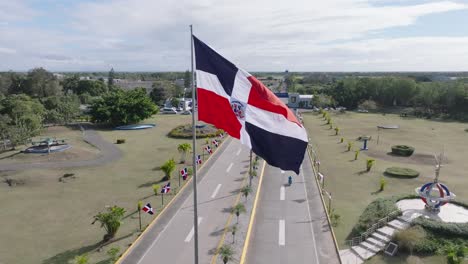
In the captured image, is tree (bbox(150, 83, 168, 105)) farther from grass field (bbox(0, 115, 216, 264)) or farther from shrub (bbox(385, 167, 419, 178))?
shrub (bbox(385, 167, 419, 178))

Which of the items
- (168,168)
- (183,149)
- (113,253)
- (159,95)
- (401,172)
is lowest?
(113,253)

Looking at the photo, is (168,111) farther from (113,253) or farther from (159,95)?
(113,253)

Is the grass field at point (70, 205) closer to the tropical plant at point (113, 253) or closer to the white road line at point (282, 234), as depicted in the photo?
the tropical plant at point (113, 253)

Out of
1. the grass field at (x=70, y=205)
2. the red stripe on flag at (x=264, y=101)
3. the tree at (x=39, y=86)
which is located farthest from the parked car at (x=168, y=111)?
the red stripe on flag at (x=264, y=101)

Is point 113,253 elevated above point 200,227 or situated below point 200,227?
above

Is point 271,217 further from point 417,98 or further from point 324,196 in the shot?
point 417,98

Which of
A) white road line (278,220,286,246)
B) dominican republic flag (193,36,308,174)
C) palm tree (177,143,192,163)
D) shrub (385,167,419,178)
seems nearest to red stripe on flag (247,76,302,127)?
dominican republic flag (193,36,308,174)

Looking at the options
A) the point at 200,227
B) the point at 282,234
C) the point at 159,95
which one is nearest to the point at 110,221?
the point at 200,227
